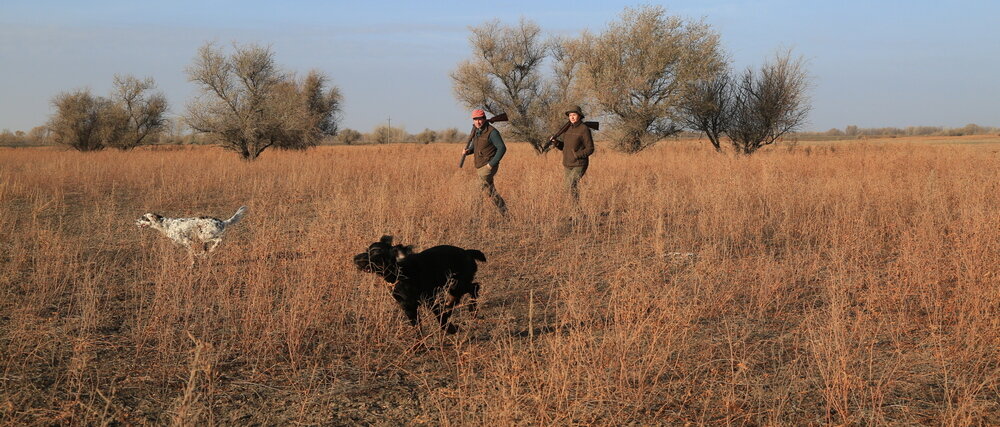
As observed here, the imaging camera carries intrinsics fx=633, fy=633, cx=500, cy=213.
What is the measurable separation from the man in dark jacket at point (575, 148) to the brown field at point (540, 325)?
1.84 feet

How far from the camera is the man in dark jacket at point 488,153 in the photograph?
834cm

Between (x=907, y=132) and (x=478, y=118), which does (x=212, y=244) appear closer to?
(x=478, y=118)

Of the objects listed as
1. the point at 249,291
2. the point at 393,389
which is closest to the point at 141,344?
the point at 249,291

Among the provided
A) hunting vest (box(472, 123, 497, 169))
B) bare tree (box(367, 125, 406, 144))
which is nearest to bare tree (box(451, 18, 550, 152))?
hunting vest (box(472, 123, 497, 169))

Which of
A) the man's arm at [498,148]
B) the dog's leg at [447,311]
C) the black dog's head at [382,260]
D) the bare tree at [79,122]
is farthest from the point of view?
the bare tree at [79,122]

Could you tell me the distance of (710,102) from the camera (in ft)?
66.7

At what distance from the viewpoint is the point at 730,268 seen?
18.3 ft

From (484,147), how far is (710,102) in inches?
554

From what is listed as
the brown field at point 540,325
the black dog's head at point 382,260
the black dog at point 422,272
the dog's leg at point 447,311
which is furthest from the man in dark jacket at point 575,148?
the black dog's head at point 382,260

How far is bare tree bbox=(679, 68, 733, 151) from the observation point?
66.9ft

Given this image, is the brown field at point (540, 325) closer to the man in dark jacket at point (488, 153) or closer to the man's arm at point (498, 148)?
the man in dark jacket at point (488, 153)

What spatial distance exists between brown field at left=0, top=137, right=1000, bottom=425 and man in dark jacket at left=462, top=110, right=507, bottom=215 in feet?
0.75

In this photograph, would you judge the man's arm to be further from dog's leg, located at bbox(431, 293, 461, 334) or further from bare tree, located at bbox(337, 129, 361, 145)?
bare tree, located at bbox(337, 129, 361, 145)

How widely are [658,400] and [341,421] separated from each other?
1.49m
